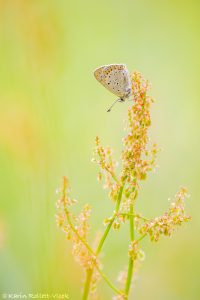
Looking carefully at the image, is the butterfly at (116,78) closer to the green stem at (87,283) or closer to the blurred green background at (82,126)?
the blurred green background at (82,126)

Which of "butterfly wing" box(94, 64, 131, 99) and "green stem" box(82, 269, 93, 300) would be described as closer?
"green stem" box(82, 269, 93, 300)

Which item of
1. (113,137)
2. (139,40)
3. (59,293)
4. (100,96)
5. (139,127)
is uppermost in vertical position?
(139,40)

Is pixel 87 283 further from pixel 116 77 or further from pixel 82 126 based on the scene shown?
pixel 82 126

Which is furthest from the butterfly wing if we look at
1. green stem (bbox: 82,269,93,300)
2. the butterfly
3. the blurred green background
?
green stem (bbox: 82,269,93,300)

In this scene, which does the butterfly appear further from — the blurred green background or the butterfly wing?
the blurred green background

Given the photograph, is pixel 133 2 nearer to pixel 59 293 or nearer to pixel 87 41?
pixel 87 41

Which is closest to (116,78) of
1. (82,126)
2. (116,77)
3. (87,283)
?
(116,77)

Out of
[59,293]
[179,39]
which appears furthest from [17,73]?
[59,293]
